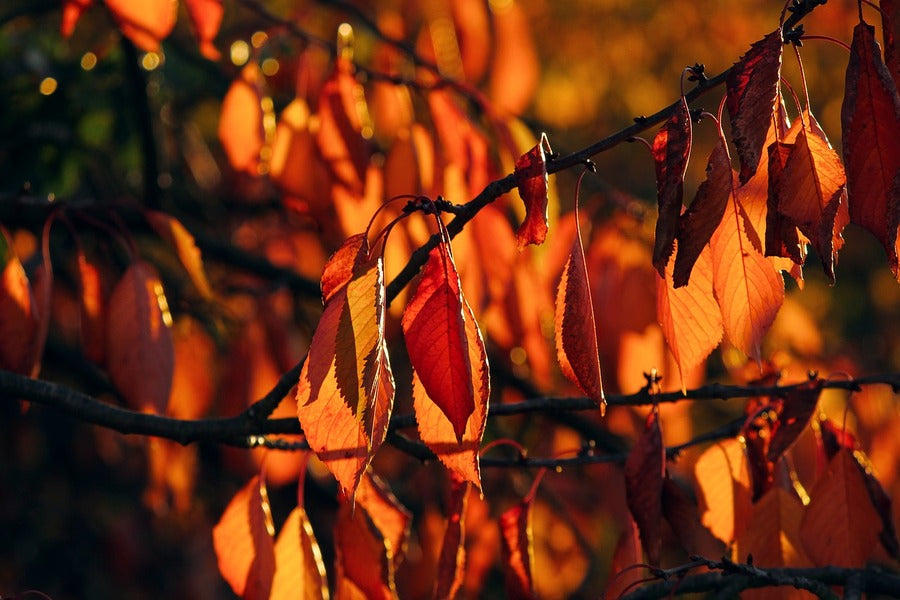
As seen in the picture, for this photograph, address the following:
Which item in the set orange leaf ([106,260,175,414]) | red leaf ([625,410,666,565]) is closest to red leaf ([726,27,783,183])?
red leaf ([625,410,666,565])

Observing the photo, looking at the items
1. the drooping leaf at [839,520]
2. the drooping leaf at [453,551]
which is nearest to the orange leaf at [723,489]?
the drooping leaf at [839,520]

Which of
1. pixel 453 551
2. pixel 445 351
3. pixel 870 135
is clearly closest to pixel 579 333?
pixel 445 351

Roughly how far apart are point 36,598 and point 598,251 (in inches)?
78.9

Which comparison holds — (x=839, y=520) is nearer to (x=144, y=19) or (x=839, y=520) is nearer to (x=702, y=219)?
(x=702, y=219)

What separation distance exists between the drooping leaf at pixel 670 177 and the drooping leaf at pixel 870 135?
0.32ft

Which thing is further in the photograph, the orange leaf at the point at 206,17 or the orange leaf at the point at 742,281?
the orange leaf at the point at 206,17

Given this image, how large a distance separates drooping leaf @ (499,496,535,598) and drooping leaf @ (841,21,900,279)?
0.49 meters

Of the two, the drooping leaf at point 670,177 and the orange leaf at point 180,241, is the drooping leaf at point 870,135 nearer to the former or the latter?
the drooping leaf at point 670,177

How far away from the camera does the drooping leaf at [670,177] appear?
2.03 feet

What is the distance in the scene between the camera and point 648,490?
0.91 meters

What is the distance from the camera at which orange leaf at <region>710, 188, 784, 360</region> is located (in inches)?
28.6

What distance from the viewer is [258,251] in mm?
2736

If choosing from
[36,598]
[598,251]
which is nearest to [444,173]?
[598,251]

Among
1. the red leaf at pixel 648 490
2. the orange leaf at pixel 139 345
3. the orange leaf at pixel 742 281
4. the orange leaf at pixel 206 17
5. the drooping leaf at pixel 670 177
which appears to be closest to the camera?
the drooping leaf at pixel 670 177
